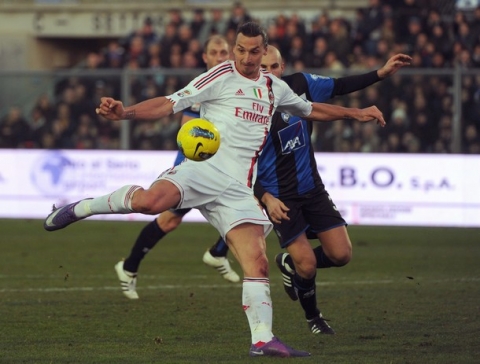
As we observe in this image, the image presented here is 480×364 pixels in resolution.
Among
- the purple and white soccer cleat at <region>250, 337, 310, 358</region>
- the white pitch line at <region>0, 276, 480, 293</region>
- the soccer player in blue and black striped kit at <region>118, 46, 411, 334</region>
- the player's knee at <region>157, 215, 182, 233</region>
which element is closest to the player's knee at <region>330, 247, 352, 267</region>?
the soccer player in blue and black striped kit at <region>118, 46, 411, 334</region>

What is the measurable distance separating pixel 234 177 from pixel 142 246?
3.34 metres

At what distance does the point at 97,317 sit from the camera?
9016 millimetres

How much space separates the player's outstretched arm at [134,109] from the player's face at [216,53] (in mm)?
3680

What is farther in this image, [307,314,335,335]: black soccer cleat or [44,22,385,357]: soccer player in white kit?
[307,314,335,335]: black soccer cleat

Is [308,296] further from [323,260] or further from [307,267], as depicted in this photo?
[323,260]

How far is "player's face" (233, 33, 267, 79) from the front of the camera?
7.19 meters

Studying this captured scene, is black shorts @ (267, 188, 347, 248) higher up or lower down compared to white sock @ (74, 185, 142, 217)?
lower down

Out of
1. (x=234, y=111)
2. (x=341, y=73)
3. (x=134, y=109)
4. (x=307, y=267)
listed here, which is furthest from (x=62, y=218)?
(x=341, y=73)

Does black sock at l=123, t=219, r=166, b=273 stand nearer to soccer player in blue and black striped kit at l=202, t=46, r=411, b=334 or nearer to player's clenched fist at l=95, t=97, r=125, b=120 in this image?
soccer player in blue and black striped kit at l=202, t=46, r=411, b=334

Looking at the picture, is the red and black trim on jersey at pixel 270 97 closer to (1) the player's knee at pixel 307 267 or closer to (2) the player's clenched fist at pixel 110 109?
(2) the player's clenched fist at pixel 110 109

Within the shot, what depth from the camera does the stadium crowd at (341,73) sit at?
749 inches

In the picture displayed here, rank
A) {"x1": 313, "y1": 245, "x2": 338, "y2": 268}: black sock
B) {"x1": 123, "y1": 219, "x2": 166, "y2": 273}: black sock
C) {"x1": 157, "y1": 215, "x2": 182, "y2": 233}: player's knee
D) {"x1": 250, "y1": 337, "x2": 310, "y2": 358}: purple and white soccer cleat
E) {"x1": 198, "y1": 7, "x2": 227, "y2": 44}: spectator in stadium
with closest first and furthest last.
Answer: {"x1": 250, "y1": 337, "x2": 310, "y2": 358}: purple and white soccer cleat → {"x1": 313, "y1": 245, "x2": 338, "y2": 268}: black sock → {"x1": 123, "y1": 219, "x2": 166, "y2": 273}: black sock → {"x1": 157, "y1": 215, "x2": 182, "y2": 233}: player's knee → {"x1": 198, "y1": 7, "x2": 227, "y2": 44}: spectator in stadium

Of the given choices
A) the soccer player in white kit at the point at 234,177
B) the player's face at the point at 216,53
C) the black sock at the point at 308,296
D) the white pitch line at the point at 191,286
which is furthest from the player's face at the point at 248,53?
the white pitch line at the point at 191,286

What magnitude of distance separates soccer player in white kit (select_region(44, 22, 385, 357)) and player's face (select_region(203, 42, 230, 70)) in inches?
129
